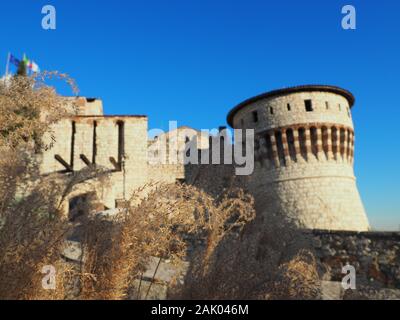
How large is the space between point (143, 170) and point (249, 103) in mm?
6442

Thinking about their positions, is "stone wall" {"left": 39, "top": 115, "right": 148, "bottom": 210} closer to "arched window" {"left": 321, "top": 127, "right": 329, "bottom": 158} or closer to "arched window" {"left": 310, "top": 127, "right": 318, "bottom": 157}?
"arched window" {"left": 310, "top": 127, "right": 318, "bottom": 157}

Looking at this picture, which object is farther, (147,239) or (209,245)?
(209,245)

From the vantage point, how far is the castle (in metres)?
13.0

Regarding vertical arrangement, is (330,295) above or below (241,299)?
below

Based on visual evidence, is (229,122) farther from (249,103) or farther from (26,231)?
(26,231)

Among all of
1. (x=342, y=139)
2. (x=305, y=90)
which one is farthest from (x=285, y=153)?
(x=305, y=90)

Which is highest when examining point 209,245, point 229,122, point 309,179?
point 229,122

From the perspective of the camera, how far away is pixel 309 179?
13.1 m

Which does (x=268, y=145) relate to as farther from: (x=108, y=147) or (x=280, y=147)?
(x=108, y=147)

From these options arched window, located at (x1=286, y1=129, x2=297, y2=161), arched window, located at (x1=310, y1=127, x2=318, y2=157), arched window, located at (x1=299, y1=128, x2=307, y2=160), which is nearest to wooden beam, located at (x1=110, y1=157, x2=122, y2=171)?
arched window, located at (x1=286, y1=129, x2=297, y2=161)

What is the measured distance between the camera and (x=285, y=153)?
44.5 feet

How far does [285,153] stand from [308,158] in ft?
3.30
